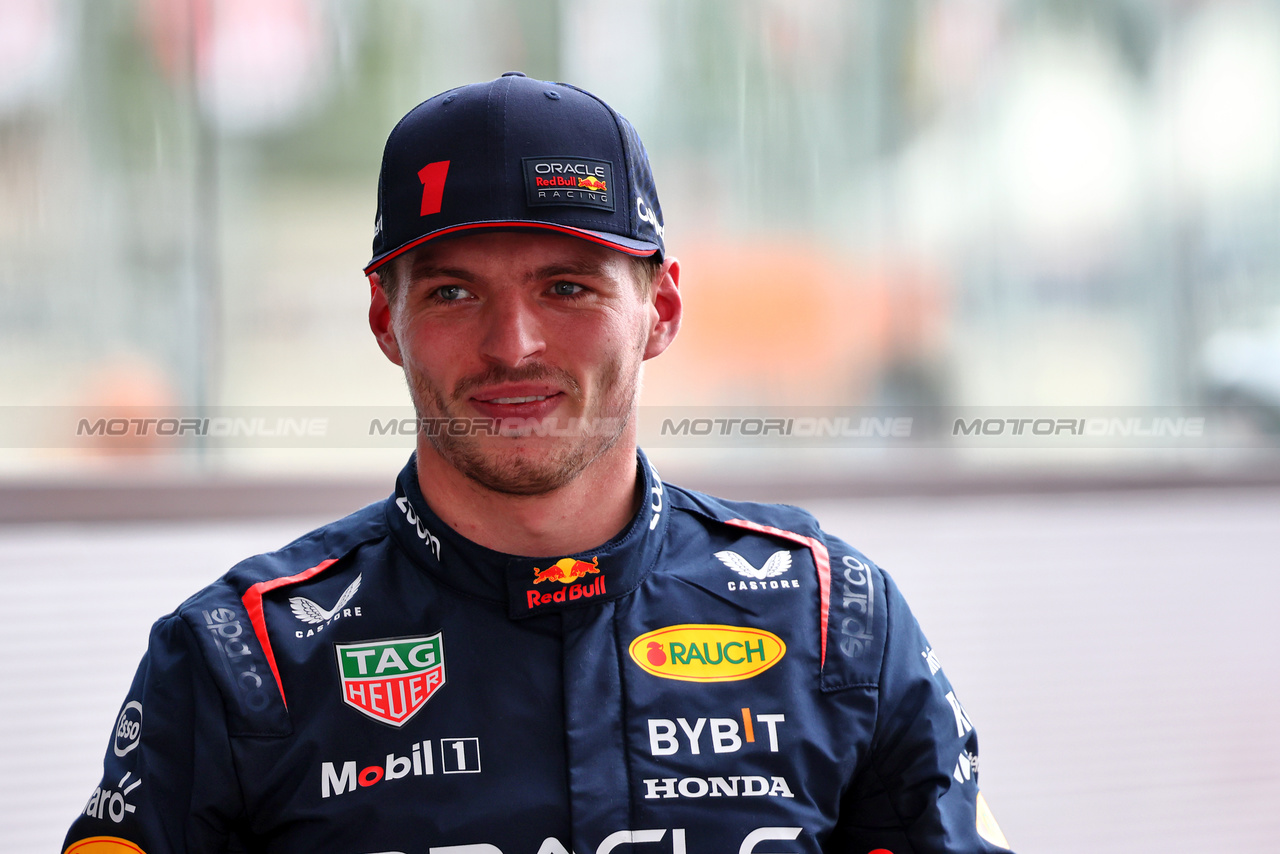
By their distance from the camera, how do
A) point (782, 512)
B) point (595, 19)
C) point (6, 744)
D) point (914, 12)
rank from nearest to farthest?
point (782, 512)
point (6, 744)
point (595, 19)
point (914, 12)

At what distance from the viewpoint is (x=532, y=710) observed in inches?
45.7

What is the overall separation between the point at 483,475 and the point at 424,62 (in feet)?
5.27

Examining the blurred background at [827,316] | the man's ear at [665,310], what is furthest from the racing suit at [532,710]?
the blurred background at [827,316]

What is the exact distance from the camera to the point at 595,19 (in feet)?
8.36

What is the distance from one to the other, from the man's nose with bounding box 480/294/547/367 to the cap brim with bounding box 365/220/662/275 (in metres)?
0.08

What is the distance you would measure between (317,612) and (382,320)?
364 mm

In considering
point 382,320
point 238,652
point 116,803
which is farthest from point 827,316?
point 116,803

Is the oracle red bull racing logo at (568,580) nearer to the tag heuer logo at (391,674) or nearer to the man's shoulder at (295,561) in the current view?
the tag heuer logo at (391,674)

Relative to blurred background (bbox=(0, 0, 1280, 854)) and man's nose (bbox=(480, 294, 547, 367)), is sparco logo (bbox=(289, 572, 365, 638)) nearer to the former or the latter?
man's nose (bbox=(480, 294, 547, 367))

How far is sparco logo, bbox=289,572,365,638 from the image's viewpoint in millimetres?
1200

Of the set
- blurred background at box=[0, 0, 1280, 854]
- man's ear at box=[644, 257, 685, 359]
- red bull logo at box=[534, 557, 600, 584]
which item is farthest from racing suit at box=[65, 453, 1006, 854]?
blurred background at box=[0, 0, 1280, 854]

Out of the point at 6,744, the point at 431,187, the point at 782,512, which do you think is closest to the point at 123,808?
the point at 431,187

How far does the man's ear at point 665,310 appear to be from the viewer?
4.49 ft

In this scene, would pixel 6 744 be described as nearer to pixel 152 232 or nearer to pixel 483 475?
pixel 152 232
